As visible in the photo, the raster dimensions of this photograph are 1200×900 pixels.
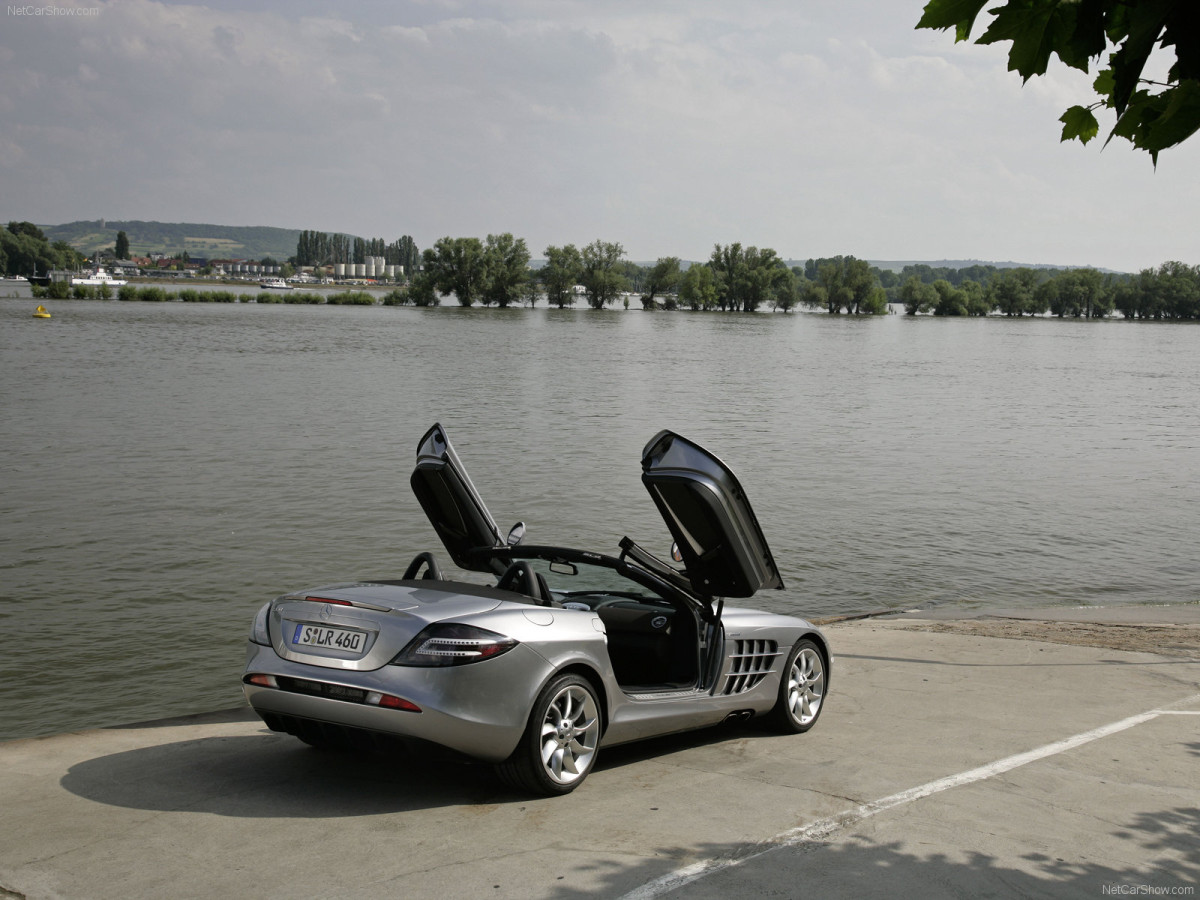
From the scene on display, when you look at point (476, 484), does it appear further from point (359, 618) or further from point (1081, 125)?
point (1081, 125)

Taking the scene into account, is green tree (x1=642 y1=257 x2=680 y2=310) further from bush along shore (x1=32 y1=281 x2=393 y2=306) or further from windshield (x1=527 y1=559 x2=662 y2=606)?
windshield (x1=527 y1=559 x2=662 y2=606)

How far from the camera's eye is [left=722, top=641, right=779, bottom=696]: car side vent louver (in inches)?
264

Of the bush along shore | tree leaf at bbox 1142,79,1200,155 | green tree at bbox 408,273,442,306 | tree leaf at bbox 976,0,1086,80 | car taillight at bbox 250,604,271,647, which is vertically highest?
green tree at bbox 408,273,442,306

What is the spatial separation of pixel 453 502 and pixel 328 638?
195cm

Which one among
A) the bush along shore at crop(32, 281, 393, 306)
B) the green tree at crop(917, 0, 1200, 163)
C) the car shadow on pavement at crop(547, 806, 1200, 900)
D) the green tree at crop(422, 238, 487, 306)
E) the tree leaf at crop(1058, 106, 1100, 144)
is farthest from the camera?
the green tree at crop(422, 238, 487, 306)

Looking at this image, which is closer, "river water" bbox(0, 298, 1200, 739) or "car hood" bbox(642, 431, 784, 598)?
"car hood" bbox(642, 431, 784, 598)

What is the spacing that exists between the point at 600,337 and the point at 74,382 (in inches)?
2338

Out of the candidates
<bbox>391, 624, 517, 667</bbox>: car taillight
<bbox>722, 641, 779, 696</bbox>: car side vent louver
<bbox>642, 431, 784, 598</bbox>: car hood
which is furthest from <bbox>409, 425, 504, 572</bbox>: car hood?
<bbox>391, 624, 517, 667</bbox>: car taillight

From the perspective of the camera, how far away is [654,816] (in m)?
5.19

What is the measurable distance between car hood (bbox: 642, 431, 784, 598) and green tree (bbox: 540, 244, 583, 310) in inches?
6329

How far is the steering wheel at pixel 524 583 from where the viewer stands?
19.1ft

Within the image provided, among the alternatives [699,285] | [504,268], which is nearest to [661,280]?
[699,285]

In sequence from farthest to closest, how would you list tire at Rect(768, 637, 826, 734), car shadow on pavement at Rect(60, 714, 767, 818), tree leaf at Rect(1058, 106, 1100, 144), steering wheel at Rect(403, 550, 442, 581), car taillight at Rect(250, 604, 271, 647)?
tire at Rect(768, 637, 826, 734), steering wheel at Rect(403, 550, 442, 581), car taillight at Rect(250, 604, 271, 647), car shadow on pavement at Rect(60, 714, 767, 818), tree leaf at Rect(1058, 106, 1100, 144)

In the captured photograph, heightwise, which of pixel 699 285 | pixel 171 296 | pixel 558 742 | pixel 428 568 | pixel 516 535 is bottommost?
pixel 558 742
